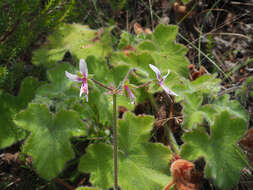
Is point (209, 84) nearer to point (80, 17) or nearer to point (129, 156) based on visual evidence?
point (129, 156)

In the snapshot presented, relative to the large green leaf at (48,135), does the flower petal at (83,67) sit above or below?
above

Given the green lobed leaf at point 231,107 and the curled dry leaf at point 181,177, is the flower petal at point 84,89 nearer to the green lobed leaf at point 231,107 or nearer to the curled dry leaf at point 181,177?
the curled dry leaf at point 181,177

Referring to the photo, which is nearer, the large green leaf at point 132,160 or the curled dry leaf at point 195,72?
the large green leaf at point 132,160

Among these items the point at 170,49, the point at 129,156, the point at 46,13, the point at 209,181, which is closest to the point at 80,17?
the point at 46,13

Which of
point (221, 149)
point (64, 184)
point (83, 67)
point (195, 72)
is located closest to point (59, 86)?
point (64, 184)

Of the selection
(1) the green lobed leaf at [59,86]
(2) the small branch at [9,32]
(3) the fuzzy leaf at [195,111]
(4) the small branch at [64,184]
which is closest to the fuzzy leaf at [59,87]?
(1) the green lobed leaf at [59,86]

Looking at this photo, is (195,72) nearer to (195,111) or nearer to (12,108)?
(195,111)
